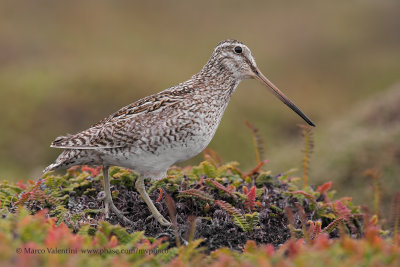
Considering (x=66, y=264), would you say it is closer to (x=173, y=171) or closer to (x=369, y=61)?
(x=173, y=171)

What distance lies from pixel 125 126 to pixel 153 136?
14.1 inches

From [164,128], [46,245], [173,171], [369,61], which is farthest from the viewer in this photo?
[369,61]

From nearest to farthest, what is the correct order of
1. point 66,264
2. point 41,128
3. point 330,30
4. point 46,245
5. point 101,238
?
1. point 66,264
2. point 46,245
3. point 101,238
4. point 41,128
5. point 330,30

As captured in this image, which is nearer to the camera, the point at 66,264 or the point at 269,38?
the point at 66,264

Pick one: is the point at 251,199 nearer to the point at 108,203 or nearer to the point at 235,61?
the point at 108,203

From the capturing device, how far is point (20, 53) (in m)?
19.5

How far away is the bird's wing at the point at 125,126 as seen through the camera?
19.2 ft

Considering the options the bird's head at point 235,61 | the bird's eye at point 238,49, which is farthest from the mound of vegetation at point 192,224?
the bird's eye at point 238,49

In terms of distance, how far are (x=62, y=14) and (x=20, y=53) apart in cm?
327

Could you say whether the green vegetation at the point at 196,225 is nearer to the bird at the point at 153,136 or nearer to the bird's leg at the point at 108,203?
the bird's leg at the point at 108,203

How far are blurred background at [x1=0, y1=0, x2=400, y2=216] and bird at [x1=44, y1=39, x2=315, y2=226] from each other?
4.20 metres

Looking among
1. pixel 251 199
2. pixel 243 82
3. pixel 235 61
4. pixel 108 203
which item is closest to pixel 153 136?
pixel 108 203

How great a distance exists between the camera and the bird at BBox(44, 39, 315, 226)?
5.76 m

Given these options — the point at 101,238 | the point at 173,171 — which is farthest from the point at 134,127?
the point at 101,238
